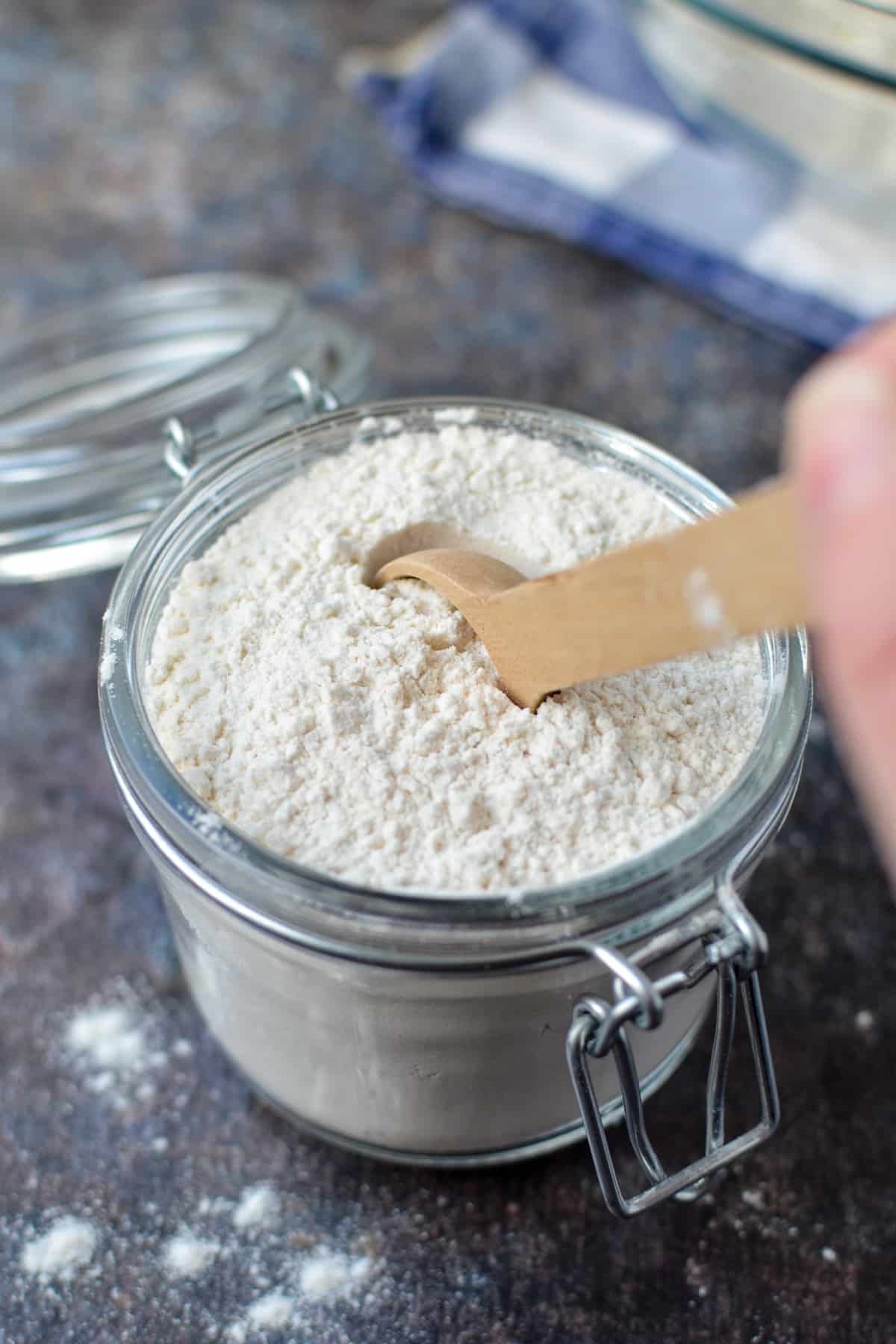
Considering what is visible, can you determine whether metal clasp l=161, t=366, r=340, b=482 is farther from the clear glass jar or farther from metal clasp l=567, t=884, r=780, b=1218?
metal clasp l=567, t=884, r=780, b=1218

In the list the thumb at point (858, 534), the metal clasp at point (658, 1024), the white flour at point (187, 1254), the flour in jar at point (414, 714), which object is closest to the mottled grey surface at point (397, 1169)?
the white flour at point (187, 1254)

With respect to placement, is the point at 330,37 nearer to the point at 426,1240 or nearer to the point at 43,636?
the point at 43,636

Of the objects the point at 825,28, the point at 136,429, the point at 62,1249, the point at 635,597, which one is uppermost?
the point at 825,28

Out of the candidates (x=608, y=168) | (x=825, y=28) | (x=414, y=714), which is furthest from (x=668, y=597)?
(x=608, y=168)

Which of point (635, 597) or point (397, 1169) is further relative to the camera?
point (397, 1169)

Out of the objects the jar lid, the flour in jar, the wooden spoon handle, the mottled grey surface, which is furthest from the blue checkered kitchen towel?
the wooden spoon handle

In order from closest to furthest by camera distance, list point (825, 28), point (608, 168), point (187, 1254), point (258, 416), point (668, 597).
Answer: point (668, 597) < point (187, 1254) < point (258, 416) < point (825, 28) < point (608, 168)

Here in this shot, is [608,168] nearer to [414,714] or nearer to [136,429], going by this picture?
[136,429]

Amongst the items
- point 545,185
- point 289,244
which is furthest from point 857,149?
point 289,244
